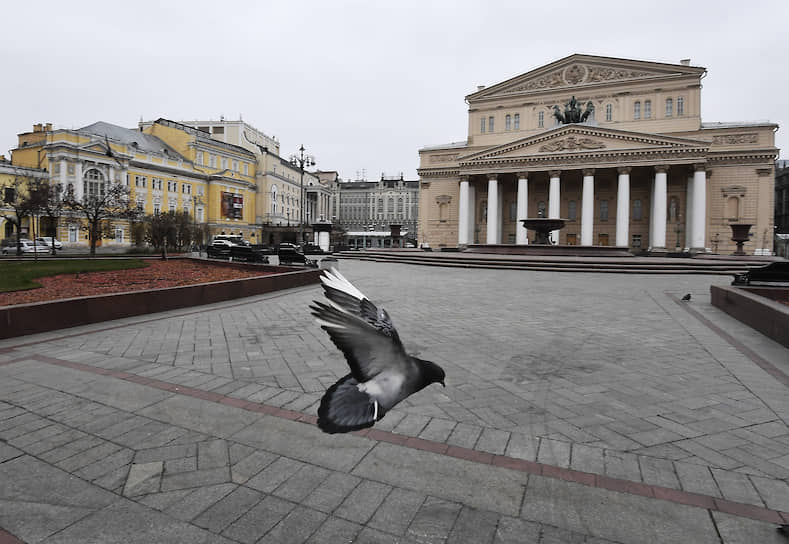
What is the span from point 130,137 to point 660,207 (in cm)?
6934

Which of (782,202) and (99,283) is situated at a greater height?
(782,202)

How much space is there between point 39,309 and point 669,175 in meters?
55.2

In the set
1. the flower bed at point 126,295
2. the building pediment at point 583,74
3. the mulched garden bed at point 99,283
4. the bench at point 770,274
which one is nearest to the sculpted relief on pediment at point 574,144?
the building pediment at point 583,74

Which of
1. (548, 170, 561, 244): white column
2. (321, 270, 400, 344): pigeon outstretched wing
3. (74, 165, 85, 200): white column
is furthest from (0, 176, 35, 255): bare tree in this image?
(548, 170, 561, 244): white column

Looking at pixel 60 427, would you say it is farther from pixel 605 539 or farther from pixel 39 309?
pixel 39 309

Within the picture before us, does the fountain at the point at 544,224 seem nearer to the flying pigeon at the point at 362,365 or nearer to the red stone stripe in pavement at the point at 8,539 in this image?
the flying pigeon at the point at 362,365

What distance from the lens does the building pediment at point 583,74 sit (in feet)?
157

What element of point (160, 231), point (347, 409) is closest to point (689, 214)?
point (160, 231)

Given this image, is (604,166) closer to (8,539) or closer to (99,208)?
(99,208)

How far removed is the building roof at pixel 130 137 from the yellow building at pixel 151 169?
4.8 inches

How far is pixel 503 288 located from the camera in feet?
48.1

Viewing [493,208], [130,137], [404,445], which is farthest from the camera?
[130,137]

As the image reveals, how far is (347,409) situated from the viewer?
1777mm

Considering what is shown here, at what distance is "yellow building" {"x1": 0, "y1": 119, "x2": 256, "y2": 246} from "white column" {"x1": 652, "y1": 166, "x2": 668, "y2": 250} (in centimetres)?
4944
